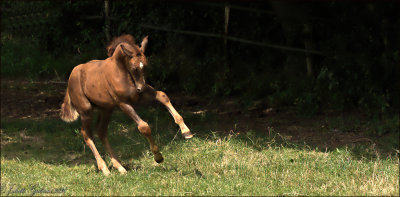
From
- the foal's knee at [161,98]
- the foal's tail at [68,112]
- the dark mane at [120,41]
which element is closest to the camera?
the foal's knee at [161,98]

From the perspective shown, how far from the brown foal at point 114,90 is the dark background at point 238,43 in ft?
7.93

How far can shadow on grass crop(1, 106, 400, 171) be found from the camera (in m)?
7.55

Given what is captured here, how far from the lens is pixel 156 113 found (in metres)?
8.73

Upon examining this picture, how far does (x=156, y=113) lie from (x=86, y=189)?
9.74 feet

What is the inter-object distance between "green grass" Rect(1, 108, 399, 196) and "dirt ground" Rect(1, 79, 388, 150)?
0.36 metres

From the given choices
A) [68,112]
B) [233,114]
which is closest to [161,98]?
[68,112]

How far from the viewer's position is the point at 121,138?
8312 mm

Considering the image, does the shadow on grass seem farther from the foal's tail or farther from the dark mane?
the dark mane

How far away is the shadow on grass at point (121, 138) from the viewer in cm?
755

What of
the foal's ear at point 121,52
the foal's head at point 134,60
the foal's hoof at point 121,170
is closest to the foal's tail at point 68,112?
the foal's hoof at point 121,170

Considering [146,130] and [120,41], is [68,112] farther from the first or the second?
[146,130]

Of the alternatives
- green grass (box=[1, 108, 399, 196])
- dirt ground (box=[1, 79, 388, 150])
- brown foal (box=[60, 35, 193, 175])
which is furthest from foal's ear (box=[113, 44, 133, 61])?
dirt ground (box=[1, 79, 388, 150])

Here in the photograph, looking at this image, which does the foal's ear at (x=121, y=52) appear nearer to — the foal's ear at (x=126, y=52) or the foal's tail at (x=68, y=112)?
the foal's ear at (x=126, y=52)

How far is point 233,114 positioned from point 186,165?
8.67 ft
